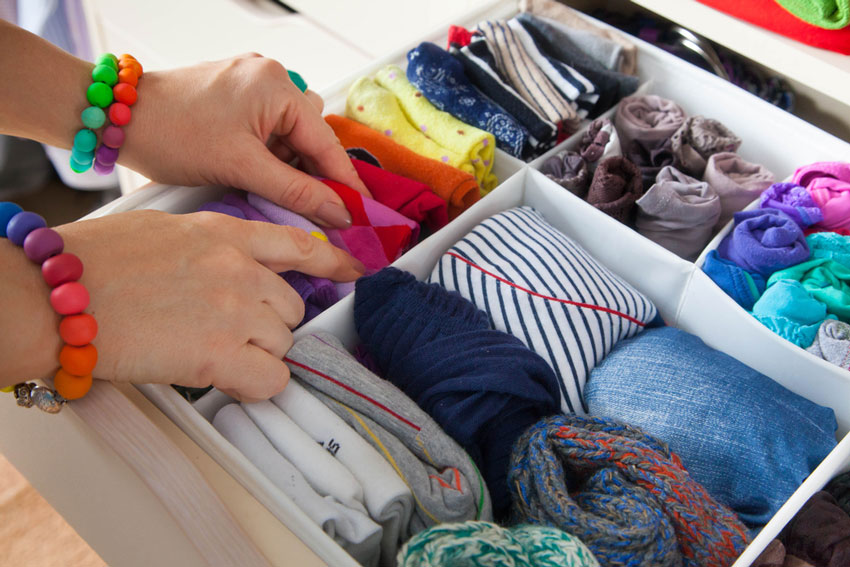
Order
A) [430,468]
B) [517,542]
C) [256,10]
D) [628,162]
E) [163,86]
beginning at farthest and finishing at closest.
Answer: [256,10] → [628,162] → [163,86] → [430,468] → [517,542]

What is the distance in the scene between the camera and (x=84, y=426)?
1.97 ft

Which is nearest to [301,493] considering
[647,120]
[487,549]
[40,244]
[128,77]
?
[487,549]

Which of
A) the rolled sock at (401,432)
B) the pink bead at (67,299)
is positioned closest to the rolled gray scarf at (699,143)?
the rolled sock at (401,432)

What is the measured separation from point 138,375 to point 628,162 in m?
0.63

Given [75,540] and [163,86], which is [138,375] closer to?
[163,86]

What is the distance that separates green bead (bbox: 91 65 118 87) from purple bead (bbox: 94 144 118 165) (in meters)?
0.07

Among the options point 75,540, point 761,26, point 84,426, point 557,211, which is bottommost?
point 75,540

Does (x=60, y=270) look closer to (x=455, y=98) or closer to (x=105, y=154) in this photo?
(x=105, y=154)

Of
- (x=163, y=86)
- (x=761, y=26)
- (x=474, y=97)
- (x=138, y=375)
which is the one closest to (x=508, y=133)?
(x=474, y=97)

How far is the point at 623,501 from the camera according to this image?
59 cm

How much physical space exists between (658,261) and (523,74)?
348mm

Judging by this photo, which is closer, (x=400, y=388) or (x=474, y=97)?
(x=400, y=388)

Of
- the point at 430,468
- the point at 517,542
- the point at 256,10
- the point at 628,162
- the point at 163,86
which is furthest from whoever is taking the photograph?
the point at 256,10

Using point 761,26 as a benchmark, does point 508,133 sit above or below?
below
